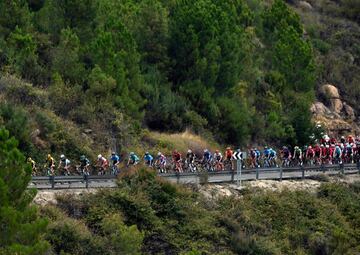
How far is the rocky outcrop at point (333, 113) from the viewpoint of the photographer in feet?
225

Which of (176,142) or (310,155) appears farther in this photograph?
(176,142)

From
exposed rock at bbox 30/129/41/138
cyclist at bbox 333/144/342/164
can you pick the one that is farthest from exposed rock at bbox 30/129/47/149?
cyclist at bbox 333/144/342/164

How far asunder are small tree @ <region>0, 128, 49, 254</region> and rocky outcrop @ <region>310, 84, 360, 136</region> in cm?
4009

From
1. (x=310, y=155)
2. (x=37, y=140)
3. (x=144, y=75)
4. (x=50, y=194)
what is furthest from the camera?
(x=144, y=75)

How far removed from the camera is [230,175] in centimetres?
4456

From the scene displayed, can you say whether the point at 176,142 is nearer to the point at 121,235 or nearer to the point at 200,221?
the point at 200,221

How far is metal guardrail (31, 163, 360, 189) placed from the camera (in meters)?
37.6

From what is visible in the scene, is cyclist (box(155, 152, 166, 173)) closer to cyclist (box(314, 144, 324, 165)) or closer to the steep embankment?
cyclist (box(314, 144, 324, 165))

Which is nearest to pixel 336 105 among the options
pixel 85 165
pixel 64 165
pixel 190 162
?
pixel 190 162

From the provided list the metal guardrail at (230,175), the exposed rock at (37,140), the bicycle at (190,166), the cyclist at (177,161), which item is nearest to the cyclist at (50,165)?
the metal guardrail at (230,175)

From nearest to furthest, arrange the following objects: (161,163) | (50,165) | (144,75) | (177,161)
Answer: (50,165), (161,163), (177,161), (144,75)

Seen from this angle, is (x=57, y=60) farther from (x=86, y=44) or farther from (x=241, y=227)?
(x=241, y=227)

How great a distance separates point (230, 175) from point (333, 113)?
93.5 ft

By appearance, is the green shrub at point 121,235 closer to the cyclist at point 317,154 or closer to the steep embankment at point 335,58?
the cyclist at point 317,154
